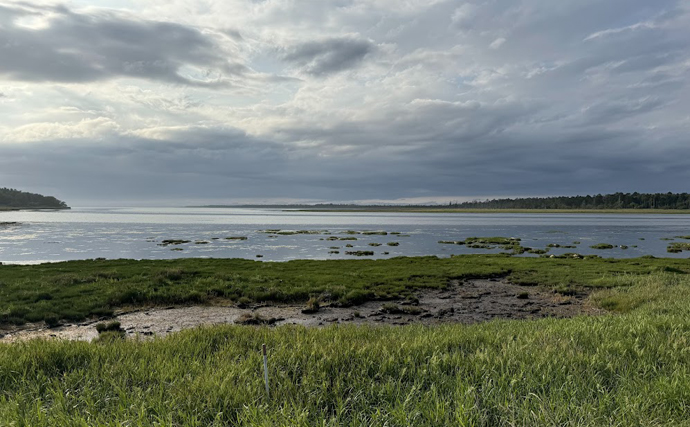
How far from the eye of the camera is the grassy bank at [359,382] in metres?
5.69

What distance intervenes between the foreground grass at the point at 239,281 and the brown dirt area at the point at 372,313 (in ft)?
5.46

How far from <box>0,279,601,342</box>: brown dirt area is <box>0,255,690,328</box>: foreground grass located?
1663 millimetres

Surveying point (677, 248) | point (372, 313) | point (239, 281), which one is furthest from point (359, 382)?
point (677, 248)

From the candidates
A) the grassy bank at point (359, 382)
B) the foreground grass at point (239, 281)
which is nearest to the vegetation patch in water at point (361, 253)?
the foreground grass at point (239, 281)

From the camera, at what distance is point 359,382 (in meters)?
7.05

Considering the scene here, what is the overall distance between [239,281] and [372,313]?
12.5m

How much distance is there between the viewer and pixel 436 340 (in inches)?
388

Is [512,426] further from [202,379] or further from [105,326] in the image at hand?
[105,326]

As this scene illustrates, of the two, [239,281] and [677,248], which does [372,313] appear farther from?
[677,248]

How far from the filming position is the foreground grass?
23.0 m

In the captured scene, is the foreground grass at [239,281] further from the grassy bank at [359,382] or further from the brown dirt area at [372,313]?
the grassy bank at [359,382]

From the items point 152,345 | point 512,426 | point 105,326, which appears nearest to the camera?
point 512,426

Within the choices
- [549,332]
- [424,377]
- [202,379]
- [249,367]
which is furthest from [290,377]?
[549,332]

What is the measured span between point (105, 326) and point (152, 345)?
11393mm
